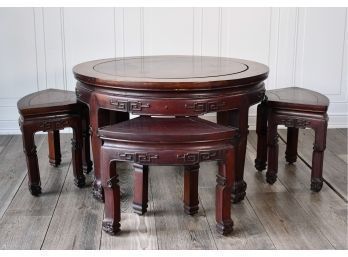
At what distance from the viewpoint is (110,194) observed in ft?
7.04

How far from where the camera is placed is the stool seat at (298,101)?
Result: 2.58 meters

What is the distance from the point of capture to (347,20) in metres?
3.87

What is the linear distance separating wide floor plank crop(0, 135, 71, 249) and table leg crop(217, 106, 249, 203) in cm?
94

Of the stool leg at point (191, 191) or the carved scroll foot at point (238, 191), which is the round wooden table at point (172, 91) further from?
the stool leg at point (191, 191)

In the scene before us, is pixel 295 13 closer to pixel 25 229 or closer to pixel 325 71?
pixel 325 71

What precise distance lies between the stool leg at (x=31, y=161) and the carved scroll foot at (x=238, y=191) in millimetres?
1036

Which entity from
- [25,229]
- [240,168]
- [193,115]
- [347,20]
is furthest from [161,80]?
[347,20]

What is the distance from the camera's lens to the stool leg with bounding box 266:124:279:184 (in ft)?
8.87

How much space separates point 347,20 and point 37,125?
8.49 feet

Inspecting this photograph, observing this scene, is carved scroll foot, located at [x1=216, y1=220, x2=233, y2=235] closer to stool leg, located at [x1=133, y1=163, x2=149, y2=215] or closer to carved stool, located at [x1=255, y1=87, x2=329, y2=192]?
stool leg, located at [x1=133, y1=163, x2=149, y2=215]

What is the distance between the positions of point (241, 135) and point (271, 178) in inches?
21.2

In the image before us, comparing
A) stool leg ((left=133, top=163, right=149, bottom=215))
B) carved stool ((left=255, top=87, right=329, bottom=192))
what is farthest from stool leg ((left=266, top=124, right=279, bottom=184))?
stool leg ((left=133, top=163, right=149, bottom=215))

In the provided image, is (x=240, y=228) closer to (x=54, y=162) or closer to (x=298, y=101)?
(x=298, y=101)

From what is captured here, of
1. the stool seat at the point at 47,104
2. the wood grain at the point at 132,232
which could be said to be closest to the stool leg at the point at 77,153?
the stool seat at the point at 47,104
